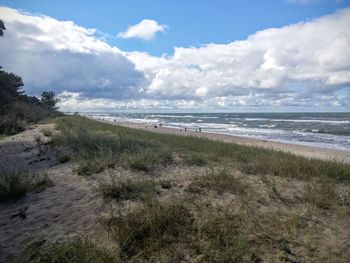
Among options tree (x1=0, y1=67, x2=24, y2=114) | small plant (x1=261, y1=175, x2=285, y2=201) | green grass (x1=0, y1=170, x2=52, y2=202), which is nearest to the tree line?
tree (x1=0, y1=67, x2=24, y2=114)

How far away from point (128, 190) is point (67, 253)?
2317 millimetres

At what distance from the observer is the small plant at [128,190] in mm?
5699

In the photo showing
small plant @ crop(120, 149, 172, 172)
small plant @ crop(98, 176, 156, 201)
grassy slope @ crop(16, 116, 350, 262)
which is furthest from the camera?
small plant @ crop(120, 149, 172, 172)

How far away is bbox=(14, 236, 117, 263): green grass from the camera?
360cm

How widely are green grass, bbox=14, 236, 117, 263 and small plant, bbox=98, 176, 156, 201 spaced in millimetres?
1741

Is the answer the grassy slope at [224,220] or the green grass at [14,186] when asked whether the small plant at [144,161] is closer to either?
the grassy slope at [224,220]

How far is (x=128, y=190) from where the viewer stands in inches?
236

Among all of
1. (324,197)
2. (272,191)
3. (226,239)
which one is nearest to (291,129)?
(272,191)

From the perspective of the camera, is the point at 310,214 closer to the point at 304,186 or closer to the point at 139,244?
the point at 304,186

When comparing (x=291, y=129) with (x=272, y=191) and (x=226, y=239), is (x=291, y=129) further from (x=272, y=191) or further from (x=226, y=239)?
(x=226, y=239)

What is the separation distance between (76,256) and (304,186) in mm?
4776

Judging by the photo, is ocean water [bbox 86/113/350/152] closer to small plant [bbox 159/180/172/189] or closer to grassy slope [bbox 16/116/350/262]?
grassy slope [bbox 16/116/350/262]

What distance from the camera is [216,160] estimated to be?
32.9ft

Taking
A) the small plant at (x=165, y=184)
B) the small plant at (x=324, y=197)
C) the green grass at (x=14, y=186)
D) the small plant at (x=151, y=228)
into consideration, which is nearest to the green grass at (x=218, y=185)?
the small plant at (x=165, y=184)
